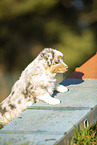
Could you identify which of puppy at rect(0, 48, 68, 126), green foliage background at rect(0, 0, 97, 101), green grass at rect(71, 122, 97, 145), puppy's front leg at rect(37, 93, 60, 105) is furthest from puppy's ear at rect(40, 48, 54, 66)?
green foliage background at rect(0, 0, 97, 101)

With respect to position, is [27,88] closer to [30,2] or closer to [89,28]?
[30,2]

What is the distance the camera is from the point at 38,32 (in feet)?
24.2

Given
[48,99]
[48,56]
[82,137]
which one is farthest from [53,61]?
[82,137]

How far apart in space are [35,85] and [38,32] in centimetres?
313

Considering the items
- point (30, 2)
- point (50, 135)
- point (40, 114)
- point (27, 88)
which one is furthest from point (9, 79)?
point (50, 135)

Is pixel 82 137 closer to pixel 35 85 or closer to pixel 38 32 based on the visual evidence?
pixel 35 85

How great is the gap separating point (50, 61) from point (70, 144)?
154cm

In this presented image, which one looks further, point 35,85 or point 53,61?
point 53,61

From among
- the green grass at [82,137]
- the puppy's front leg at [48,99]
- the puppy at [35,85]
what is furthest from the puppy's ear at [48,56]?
the green grass at [82,137]

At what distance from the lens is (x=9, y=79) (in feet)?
27.3

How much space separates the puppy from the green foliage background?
251cm

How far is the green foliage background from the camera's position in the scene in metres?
6.92

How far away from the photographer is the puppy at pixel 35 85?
14.7ft

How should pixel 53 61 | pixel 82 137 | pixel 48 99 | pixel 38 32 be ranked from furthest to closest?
pixel 38 32
pixel 53 61
pixel 48 99
pixel 82 137
